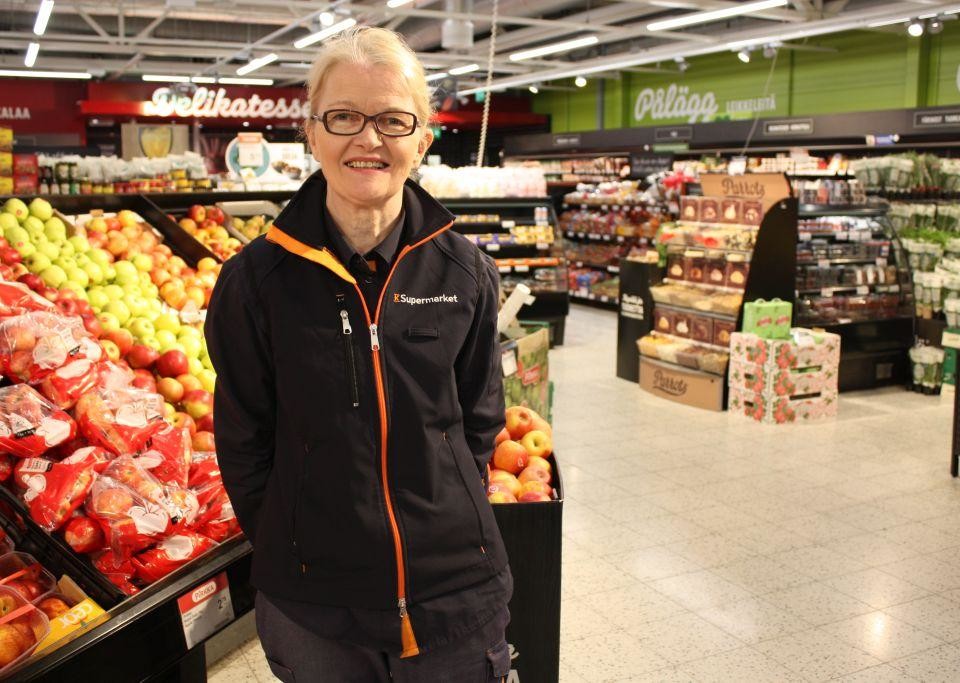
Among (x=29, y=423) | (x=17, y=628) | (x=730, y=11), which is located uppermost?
(x=730, y=11)

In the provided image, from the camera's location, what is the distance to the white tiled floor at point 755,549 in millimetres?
3273

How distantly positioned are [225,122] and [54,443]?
18.4 meters

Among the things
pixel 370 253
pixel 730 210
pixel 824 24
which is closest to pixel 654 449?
pixel 730 210

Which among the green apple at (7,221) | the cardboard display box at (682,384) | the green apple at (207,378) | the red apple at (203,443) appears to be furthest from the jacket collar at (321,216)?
the cardboard display box at (682,384)

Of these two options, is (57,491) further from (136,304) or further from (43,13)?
(43,13)

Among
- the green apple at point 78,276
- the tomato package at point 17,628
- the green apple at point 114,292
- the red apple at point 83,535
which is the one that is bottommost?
the tomato package at point 17,628

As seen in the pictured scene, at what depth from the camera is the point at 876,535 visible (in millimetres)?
4434

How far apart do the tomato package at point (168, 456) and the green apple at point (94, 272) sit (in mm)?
1366

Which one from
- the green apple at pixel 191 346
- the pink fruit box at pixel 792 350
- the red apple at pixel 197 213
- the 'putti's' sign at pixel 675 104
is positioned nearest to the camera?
the green apple at pixel 191 346

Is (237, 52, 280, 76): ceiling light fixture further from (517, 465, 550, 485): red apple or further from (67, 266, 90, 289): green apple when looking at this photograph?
(517, 465, 550, 485): red apple

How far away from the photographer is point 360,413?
1.54 meters

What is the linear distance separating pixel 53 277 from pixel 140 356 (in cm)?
65

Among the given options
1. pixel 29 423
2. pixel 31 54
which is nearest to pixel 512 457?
pixel 29 423

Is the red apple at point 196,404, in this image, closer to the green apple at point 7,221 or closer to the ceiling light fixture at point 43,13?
the green apple at point 7,221
